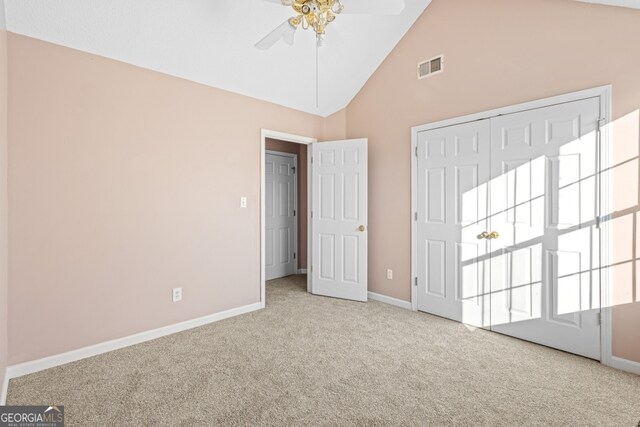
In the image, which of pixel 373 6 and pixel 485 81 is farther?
pixel 485 81

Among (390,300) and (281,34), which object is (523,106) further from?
(390,300)

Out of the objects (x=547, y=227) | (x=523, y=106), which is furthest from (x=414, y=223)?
(x=523, y=106)

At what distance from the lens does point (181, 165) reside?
3.11m

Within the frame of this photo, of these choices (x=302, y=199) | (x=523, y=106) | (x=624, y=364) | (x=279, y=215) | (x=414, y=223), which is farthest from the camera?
(x=302, y=199)

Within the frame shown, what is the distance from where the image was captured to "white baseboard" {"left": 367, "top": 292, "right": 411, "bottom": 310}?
12.2ft

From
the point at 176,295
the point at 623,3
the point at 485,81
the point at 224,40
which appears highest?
the point at 224,40

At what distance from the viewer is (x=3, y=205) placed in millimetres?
2119

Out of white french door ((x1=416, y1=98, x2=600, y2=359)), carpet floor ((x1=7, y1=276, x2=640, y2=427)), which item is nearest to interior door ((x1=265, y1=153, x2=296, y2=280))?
carpet floor ((x1=7, y1=276, x2=640, y2=427))

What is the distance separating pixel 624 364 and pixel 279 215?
438 cm

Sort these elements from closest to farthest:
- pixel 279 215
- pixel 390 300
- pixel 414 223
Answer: pixel 414 223 < pixel 390 300 < pixel 279 215

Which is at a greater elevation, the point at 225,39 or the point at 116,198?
the point at 225,39

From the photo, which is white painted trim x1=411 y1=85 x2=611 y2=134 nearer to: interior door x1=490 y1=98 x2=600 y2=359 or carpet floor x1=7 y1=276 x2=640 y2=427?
interior door x1=490 y1=98 x2=600 y2=359

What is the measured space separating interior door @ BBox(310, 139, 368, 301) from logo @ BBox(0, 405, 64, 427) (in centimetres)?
286

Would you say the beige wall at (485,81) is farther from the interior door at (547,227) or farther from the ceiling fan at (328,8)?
the ceiling fan at (328,8)
